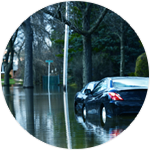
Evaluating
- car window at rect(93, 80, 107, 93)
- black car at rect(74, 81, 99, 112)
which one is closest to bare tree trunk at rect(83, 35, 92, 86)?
black car at rect(74, 81, 99, 112)

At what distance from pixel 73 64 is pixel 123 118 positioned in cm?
2463

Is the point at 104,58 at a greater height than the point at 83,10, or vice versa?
the point at 83,10

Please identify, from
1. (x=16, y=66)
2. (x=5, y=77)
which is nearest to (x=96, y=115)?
(x=5, y=77)

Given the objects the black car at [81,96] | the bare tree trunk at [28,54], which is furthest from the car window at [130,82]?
the bare tree trunk at [28,54]

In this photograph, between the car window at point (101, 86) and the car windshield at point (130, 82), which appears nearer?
the car windshield at point (130, 82)

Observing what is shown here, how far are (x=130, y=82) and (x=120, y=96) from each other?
715mm

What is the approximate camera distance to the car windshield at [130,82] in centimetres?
880

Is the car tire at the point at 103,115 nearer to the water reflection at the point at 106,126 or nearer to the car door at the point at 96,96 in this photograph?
the water reflection at the point at 106,126

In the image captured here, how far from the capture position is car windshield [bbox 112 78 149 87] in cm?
880

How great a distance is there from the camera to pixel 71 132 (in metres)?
7.58

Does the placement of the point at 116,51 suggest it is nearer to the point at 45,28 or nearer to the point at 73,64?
the point at 73,64

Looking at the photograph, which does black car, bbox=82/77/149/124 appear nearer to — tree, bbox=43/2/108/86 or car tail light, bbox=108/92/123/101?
car tail light, bbox=108/92/123/101

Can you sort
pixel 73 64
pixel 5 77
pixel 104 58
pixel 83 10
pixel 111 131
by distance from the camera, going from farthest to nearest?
pixel 5 77, pixel 73 64, pixel 104 58, pixel 83 10, pixel 111 131

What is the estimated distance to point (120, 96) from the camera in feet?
27.6
